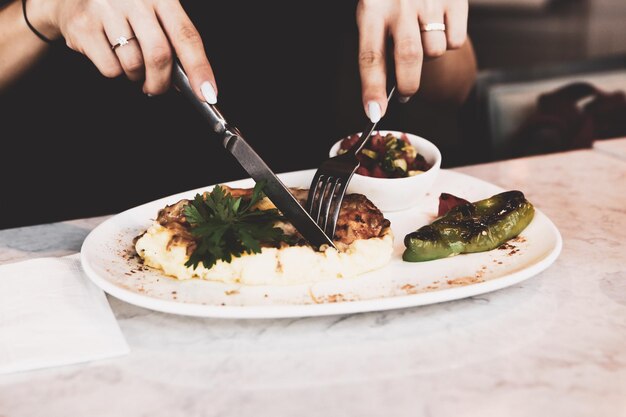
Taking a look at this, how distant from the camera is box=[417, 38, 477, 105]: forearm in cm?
271

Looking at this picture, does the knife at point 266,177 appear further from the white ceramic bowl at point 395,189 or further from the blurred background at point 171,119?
the blurred background at point 171,119

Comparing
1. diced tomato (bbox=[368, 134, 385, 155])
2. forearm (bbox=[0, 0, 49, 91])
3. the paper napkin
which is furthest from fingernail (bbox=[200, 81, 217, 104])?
forearm (bbox=[0, 0, 49, 91])

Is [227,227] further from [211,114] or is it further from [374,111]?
[374,111]

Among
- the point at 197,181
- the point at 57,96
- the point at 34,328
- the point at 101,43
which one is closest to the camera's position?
the point at 34,328

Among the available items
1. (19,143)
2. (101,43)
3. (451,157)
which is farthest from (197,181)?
(451,157)

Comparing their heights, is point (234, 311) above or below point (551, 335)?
above

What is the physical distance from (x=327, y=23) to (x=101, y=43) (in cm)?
137

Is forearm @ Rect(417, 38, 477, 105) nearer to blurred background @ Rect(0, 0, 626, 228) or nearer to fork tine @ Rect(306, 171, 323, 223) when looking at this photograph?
blurred background @ Rect(0, 0, 626, 228)

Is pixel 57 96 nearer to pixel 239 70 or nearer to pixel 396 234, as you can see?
pixel 239 70

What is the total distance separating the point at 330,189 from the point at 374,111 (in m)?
0.23

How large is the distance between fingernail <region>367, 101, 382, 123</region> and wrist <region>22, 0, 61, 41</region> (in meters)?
0.96

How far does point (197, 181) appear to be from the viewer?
8.91ft

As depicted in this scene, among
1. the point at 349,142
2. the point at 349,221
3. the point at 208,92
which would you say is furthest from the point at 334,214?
the point at 349,142

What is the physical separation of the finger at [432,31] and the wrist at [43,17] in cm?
103
